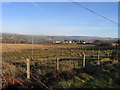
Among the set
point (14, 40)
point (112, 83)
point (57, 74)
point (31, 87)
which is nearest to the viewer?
point (112, 83)

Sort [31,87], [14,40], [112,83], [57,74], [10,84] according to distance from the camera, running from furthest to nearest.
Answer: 1. [14,40]
2. [57,74]
3. [10,84]
4. [31,87]
5. [112,83]

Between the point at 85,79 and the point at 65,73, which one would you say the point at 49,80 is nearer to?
the point at 65,73

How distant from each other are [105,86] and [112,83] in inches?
19.7

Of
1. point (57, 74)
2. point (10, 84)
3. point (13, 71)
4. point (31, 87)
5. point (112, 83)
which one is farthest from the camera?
point (13, 71)

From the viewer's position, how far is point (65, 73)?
6961 mm

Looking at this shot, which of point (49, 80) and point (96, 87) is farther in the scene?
point (49, 80)

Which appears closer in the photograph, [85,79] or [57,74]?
[85,79]

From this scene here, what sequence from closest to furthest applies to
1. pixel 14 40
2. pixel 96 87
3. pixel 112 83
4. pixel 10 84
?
1. pixel 96 87
2. pixel 112 83
3. pixel 10 84
4. pixel 14 40

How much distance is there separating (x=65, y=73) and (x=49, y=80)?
0.94 metres

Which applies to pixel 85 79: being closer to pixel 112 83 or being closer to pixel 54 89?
pixel 112 83

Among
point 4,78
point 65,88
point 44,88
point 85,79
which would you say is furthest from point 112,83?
point 4,78

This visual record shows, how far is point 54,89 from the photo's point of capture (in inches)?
195

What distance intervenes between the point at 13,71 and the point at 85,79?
434 centimetres

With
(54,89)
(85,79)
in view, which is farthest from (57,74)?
(54,89)
